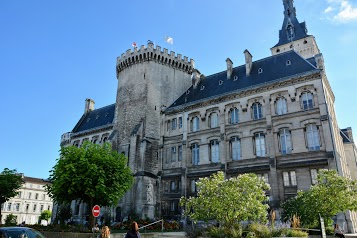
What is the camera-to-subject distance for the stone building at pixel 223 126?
23.2 m

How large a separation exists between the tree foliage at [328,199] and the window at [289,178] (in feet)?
18.1

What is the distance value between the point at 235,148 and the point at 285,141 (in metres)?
4.57

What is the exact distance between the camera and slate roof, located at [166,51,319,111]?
86.7 feet

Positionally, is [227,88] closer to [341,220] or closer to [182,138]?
[182,138]

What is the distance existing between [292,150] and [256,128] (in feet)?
12.1

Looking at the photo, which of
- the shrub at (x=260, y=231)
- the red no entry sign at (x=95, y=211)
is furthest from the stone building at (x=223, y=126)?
the red no entry sign at (x=95, y=211)

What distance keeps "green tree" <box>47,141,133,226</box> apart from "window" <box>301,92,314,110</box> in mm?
16197

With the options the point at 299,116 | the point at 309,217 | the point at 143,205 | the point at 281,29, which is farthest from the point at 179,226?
the point at 281,29

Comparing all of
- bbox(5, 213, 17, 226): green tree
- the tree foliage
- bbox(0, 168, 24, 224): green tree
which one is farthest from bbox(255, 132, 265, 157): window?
bbox(0, 168, 24, 224): green tree

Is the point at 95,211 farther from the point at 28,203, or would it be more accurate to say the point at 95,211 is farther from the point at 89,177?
the point at 28,203

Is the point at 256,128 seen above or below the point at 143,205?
above

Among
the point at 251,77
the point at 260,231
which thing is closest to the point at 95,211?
the point at 260,231

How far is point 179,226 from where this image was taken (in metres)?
25.5

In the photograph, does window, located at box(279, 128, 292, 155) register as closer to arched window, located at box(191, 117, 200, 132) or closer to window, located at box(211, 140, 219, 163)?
window, located at box(211, 140, 219, 163)
